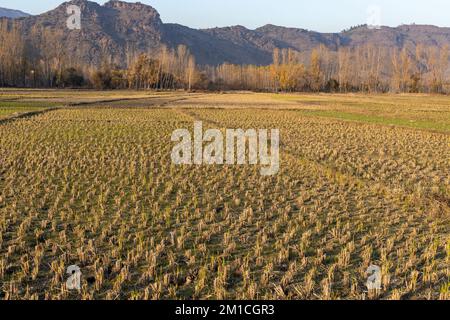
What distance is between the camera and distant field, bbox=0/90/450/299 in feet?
17.3

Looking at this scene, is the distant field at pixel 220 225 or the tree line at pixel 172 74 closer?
the distant field at pixel 220 225

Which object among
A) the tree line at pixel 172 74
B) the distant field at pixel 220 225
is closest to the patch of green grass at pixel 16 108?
the distant field at pixel 220 225

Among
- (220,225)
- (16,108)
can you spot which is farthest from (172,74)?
(220,225)

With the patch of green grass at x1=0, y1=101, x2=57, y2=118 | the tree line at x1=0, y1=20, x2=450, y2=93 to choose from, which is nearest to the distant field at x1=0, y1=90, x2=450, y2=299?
the patch of green grass at x1=0, y1=101, x2=57, y2=118

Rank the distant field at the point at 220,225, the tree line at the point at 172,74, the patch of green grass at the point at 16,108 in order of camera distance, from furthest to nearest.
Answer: the tree line at the point at 172,74 → the patch of green grass at the point at 16,108 → the distant field at the point at 220,225

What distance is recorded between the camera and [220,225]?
7684mm

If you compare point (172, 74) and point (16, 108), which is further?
point (172, 74)

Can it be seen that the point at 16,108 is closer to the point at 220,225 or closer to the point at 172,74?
the point at 220,225

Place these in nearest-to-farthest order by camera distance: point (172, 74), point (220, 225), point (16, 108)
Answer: point (220, 225), point (16, 108), point (172, 74)

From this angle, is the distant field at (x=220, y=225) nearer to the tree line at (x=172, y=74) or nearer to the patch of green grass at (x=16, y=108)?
the patch of green grass at (x=16, y=108)

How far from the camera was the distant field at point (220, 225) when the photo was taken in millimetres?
5277

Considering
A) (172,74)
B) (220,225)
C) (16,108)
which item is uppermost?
(172,74)

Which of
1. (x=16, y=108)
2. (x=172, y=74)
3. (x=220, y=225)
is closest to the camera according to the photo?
(x=220, y=225)

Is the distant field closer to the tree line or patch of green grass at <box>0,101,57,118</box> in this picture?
patch of green grass at <box>0,101,57,118</box>
